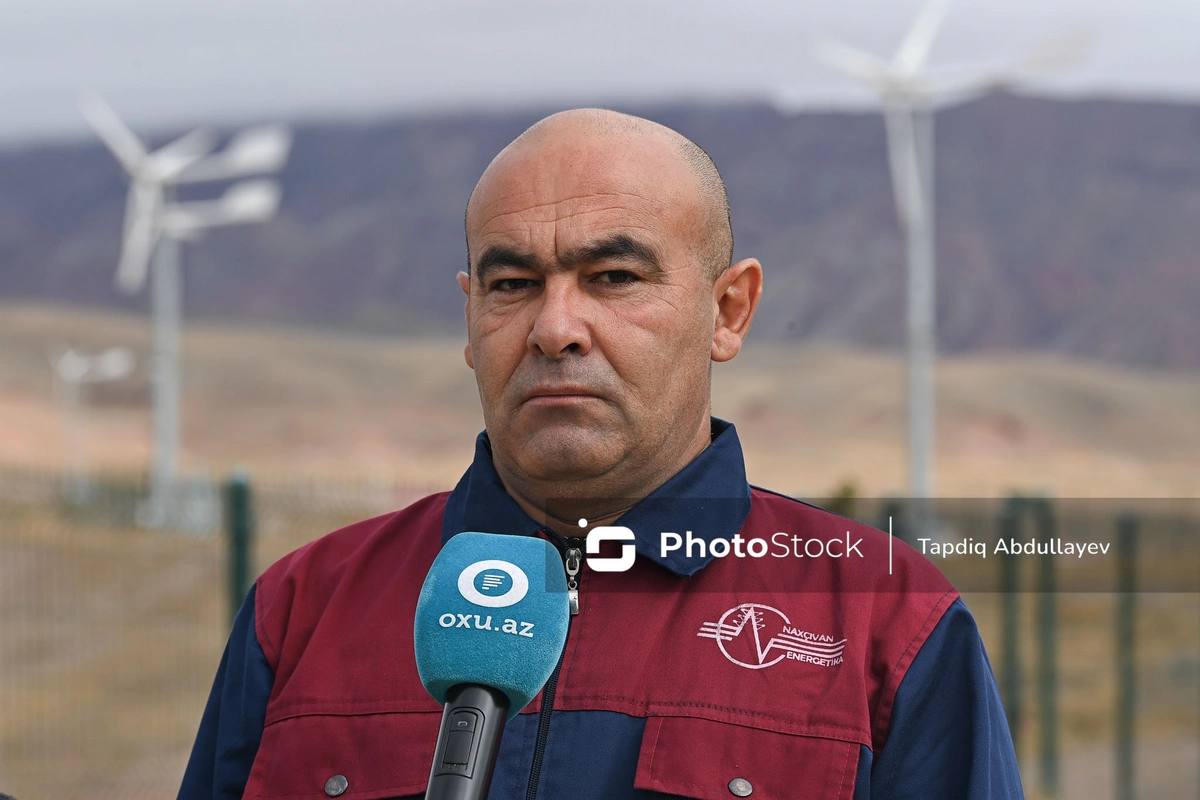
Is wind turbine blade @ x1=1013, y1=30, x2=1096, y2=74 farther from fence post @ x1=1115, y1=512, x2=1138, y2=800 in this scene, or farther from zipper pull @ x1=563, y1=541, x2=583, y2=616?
zipper pull @ x1=563, y1=541, x2=583, y2=616

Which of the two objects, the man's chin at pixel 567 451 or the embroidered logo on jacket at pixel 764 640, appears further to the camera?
the man's chin at pixel 567 451

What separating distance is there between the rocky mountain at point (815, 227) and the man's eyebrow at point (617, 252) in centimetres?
11399

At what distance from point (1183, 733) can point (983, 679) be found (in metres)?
9.94

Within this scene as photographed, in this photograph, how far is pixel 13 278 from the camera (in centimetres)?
14462

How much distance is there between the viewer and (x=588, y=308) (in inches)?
103

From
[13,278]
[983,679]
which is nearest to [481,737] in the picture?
[983,679]

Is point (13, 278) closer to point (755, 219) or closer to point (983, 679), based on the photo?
point (755, 219)

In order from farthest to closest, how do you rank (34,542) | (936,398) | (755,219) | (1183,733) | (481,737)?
(755,219) → (936,398) → (34,542) → (1183,733) → (481,737)

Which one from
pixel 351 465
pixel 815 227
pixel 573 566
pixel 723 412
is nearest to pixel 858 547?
pixel 573 566

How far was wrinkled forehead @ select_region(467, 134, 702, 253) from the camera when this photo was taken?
271 centimetres

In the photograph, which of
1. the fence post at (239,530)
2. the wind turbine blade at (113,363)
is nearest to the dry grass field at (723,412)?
the wind turbine blade at (113,363)

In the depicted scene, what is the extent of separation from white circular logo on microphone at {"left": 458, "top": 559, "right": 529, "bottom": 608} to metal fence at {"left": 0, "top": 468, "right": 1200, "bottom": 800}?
406 centimetres

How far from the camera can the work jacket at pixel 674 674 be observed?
2.41m

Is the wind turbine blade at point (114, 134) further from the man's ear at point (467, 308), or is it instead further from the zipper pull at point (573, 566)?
the zipper pull at point (573, 566)
